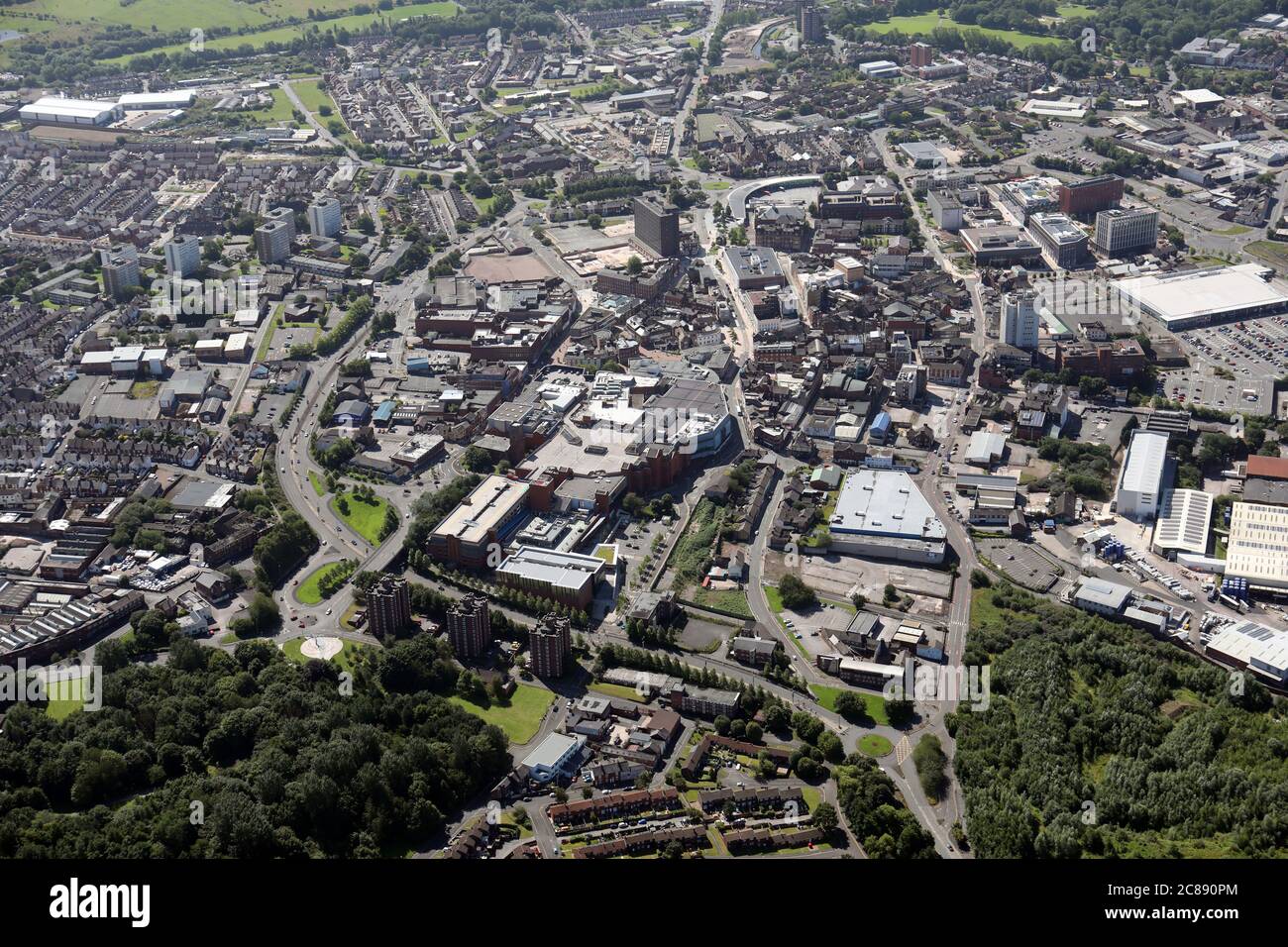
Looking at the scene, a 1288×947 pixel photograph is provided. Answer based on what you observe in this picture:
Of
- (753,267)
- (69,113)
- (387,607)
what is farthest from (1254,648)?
(69,113)

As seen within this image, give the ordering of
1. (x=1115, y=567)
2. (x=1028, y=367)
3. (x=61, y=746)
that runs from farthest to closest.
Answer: (x=1028, y=367)
(x=1115, y=567)
(x=61, y=746)

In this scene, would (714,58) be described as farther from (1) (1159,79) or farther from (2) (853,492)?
(2) (853,492)

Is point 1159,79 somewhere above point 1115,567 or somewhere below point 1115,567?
above

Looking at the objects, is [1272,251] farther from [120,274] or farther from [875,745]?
[120,274]
